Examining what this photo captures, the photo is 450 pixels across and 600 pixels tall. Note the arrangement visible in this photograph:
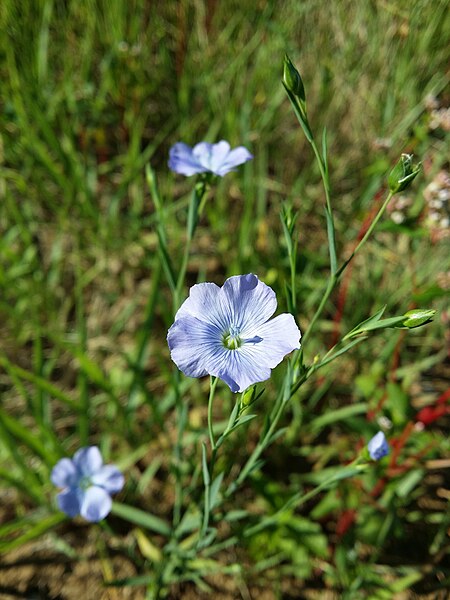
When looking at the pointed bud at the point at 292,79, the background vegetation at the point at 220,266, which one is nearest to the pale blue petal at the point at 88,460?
the background vegetation at the point at 220,266

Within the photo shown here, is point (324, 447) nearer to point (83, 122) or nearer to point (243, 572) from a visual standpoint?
point (243, 572)

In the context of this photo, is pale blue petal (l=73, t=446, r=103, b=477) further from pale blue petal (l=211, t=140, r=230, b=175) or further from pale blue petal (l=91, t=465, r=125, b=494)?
pale blue petal (l=211, t=140, r=230, b=175)

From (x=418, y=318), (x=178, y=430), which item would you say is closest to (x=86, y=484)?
(x=178, y=430)

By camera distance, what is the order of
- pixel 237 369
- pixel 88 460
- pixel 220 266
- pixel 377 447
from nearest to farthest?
pixel 237 369 → pixel 377 447 → pixel 88 460 → pixel 220 266

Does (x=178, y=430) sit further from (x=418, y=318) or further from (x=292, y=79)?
(x=292, y=79)

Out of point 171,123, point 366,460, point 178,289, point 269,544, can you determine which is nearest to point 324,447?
point 269,544
